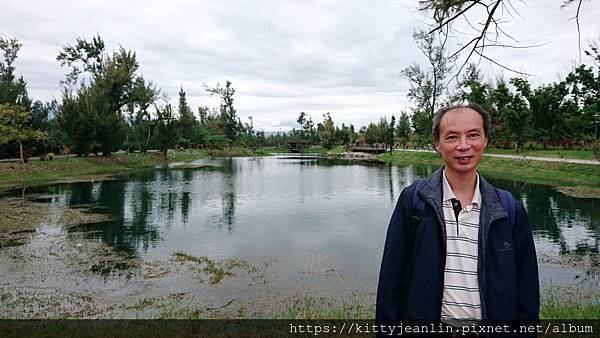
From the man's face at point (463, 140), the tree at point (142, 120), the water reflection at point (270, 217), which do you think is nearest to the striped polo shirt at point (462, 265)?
the man's face at point (463, 140)

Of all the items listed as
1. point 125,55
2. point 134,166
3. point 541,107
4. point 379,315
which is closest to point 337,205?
point 379,315

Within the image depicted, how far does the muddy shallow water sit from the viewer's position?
588 centimetres

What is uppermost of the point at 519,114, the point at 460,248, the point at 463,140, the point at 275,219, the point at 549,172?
the point at 519,114

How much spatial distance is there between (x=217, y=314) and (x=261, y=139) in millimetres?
70118

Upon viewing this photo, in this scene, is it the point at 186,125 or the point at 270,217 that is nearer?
the point at 270,217

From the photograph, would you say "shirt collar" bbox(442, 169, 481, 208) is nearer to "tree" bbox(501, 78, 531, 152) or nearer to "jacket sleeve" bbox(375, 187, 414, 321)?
"jacket sleeve" bbox(375, 187, 414, 321)

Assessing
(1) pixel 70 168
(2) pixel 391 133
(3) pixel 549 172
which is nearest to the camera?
(3) pixel 549 172

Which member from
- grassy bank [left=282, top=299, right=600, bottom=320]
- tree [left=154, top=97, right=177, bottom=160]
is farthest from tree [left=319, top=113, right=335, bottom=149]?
grassy bank [left=282, top=299, right=600, bottom=320]

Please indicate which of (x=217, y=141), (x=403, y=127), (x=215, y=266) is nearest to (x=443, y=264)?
(x=215, y=266)

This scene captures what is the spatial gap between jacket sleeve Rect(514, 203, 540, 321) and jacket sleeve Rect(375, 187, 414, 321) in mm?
492

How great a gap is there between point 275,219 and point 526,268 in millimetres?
10587

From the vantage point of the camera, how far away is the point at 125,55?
3788 centimetres

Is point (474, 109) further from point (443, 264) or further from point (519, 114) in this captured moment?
point (519, 114)

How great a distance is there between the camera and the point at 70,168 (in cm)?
2658
